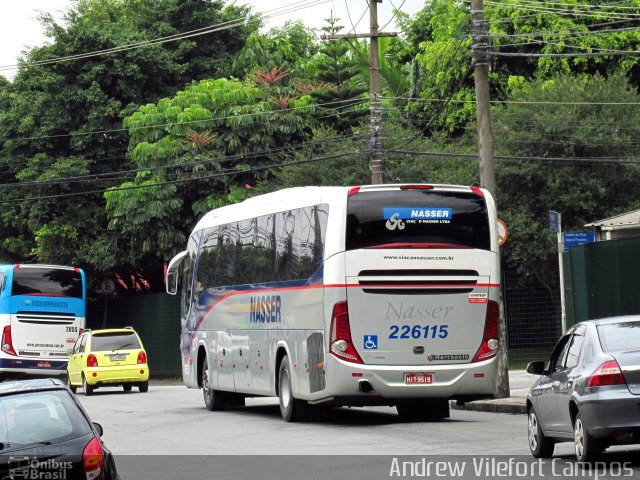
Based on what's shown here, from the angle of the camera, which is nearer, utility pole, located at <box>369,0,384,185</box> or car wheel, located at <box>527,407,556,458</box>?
car wheel, located at <box>527,407,556,458</box>

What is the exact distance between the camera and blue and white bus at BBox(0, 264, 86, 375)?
38594mm

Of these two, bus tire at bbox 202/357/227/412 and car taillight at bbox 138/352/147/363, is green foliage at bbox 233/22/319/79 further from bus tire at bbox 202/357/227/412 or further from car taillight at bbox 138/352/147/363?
bus tire at bbox 202/357/227/412

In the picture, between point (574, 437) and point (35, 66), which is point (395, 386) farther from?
point (35, 66)

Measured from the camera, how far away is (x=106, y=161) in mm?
50156

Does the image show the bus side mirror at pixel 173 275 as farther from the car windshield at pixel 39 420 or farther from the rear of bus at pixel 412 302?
the car windshield at pixel 39 420

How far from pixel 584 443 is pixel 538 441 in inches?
59.5

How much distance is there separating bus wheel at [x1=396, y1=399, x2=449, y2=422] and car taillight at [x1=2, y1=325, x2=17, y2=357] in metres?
20.2

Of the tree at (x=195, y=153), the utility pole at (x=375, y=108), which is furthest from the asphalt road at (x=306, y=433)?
the tree at (x=195, y=153)

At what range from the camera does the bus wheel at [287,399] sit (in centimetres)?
2062

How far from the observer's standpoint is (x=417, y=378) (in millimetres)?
19016

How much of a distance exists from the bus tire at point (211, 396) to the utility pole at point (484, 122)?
19.2ft

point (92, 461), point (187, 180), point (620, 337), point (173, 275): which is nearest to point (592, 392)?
point (620, 337)

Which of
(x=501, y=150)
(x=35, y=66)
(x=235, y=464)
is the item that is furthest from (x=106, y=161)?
(x=235, y=464)

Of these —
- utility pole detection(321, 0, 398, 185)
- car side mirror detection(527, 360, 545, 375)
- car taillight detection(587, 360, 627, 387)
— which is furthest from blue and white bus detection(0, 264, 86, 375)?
car taillight detection(587, 360, 627, 387)
